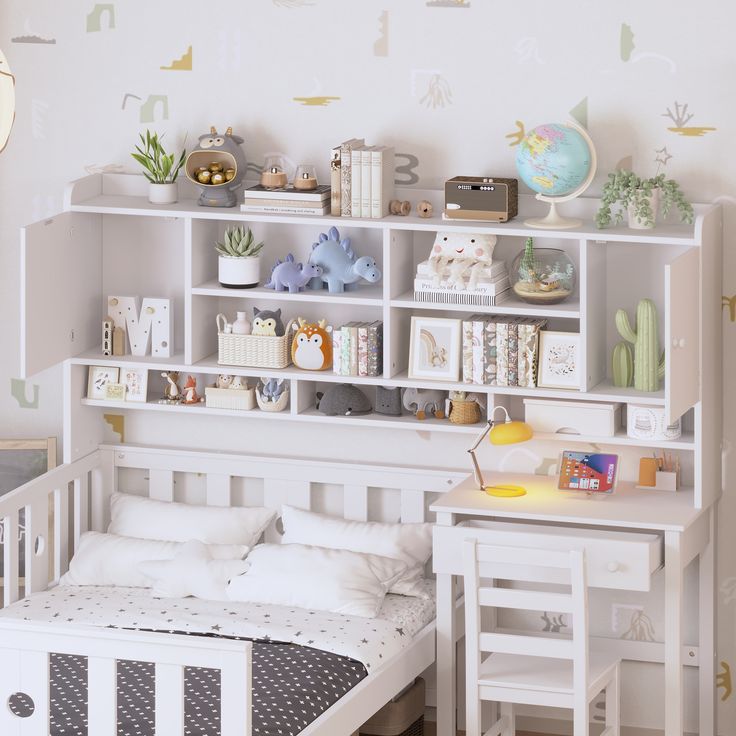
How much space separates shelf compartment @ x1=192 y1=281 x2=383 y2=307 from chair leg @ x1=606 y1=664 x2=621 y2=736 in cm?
114

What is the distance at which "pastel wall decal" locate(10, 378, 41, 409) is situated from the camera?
462cm

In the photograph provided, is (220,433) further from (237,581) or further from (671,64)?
(671,64)

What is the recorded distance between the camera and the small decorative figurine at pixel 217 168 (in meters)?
4.19

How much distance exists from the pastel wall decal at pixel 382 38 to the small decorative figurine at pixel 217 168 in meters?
0.45

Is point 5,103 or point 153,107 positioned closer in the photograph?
point 5,103

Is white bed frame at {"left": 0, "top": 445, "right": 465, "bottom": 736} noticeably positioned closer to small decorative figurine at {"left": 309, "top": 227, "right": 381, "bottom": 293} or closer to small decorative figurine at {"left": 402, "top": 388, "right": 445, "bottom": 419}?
small decorative figurine at {"left": 402, "top": 388, "right": 445, "bottom": 419}

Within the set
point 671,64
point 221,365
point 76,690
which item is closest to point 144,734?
point 76,690

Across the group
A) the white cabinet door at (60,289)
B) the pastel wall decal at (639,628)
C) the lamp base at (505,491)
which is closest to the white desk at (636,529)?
the lamp base at (505,491)

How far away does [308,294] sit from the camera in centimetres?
418

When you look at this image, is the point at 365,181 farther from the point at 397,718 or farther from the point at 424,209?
the point at 397,718

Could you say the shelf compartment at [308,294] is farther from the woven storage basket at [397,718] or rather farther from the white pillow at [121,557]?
the woven storage basket at [397,718]

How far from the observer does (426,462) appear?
4.32m

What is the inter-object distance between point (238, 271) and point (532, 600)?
1.21 m

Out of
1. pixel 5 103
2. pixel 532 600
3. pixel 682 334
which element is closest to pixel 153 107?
pixel 682 334
